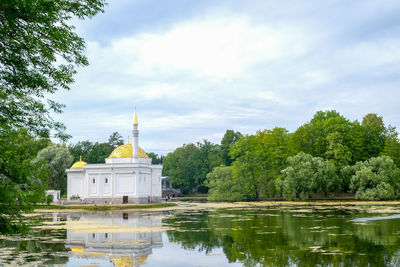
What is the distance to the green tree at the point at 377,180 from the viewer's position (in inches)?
2344

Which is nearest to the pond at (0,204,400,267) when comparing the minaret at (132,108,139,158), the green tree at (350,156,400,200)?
the green tree at (350,156,400,200)

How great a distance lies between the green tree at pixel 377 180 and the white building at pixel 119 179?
99.2 ft

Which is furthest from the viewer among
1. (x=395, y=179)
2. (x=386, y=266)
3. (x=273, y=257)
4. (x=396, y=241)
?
(x=395, y=179)

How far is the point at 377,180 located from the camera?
60875mm

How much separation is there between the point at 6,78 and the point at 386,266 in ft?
43.8

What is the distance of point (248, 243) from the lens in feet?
65.9

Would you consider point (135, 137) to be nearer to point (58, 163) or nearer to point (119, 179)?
point (119, 179)

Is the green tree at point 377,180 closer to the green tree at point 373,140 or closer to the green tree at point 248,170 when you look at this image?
the green tree at point 373,140

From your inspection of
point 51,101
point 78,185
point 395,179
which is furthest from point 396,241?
point 78,185

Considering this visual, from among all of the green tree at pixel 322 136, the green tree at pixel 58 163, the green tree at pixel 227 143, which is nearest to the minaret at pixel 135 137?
the green tree at pixel 58 163

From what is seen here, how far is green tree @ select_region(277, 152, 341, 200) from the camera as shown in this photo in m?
63.9

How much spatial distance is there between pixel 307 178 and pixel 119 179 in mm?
28049

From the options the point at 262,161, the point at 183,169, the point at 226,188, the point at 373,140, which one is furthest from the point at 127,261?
the point at 183,169

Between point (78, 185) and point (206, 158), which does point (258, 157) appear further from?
point (206, 158)
